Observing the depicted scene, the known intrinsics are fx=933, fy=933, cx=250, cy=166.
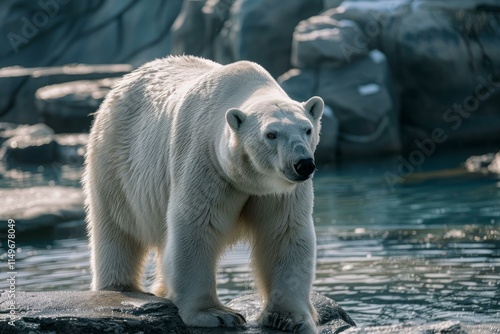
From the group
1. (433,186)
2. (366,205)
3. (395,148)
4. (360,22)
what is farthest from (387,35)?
(366,205)

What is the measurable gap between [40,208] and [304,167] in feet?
22.1

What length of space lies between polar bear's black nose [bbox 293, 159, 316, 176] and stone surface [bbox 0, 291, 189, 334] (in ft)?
2.80

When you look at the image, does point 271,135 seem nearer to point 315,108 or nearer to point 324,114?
point 315,108

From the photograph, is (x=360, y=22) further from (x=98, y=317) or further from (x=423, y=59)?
(x=98, y=317)

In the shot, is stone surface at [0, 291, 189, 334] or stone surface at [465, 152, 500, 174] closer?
stone surface at [0, 291, 189, 334]

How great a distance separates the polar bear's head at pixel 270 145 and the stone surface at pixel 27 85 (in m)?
16.9

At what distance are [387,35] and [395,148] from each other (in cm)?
219

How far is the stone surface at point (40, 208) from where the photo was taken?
9523mm

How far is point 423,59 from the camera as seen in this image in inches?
626

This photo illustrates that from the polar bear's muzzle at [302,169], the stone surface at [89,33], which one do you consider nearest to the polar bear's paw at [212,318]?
the polar bear's muzzle at [302,169]

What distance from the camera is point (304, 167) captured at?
366 centimetres

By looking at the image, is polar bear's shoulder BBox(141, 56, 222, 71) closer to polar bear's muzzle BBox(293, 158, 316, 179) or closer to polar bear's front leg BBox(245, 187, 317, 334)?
polar bear's front leg BBox(245, 187, 317, 334)

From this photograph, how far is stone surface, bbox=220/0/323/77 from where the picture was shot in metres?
17.8

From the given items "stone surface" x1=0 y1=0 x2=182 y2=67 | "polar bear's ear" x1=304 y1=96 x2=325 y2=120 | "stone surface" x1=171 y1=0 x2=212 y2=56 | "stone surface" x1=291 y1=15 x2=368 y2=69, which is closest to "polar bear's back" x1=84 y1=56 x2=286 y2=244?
"polar bear's ear" x1=304 y1=96 x2=325 y2=120
